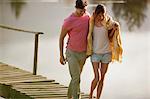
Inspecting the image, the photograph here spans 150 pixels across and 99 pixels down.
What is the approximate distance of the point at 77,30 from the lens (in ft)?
17.1

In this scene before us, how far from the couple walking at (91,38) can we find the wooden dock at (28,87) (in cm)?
88

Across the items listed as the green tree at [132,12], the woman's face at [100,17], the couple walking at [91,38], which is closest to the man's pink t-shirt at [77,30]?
the couple walking at [91,38]

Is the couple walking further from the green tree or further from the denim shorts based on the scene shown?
the green tree

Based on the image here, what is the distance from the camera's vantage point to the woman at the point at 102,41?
205 inches

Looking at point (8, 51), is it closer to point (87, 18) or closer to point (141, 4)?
point (87, 18)

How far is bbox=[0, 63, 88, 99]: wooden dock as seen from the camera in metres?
6.15

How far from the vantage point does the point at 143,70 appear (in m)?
14.4

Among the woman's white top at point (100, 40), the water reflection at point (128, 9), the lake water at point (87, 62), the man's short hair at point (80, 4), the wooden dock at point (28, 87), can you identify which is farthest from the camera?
the water reflection at point (128, 9)

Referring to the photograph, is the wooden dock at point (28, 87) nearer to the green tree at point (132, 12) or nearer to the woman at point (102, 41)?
the woman at point (102, 41)

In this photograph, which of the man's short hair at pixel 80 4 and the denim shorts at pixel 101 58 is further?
A: the denim shorts at pixel 101 58

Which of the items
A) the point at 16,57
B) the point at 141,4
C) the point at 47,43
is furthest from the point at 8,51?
the point at 141,4

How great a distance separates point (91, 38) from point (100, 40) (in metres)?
0.12

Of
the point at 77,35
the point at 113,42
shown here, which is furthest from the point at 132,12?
the point at 77,35

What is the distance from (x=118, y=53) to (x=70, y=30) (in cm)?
55
